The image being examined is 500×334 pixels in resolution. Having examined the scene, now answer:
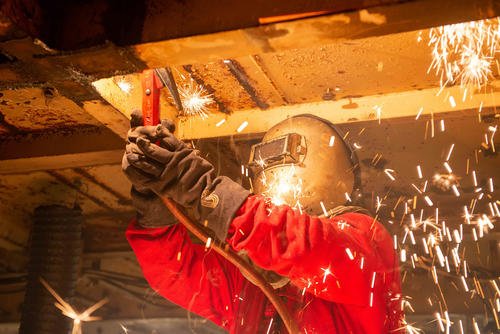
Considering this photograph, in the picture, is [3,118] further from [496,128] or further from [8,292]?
[496,128]

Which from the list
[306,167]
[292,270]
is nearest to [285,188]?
[306,167]

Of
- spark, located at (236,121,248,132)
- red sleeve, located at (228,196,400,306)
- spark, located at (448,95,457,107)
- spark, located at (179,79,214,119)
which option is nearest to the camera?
red sleeve, located at (228,196,400,306)

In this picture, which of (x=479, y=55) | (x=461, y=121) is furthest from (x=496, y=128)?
(x=479, y=55)

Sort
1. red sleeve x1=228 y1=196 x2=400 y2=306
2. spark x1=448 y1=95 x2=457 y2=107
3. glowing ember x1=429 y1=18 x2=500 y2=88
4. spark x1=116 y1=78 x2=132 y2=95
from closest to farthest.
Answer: red sleeve x1=228 y1=196 x2=400 y2=306 < glowing ember x1=429 y1=18 x2=500 y2=88 < spark x1=116 y1=78 x2=132 y2=95 < spark x1=448 y1=95 x2=457 y2=107

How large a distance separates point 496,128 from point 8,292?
4.71 meters

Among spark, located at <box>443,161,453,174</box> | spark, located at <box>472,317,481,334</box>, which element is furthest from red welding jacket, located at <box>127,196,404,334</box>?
spark, located at <box>472,317,481,334</box>

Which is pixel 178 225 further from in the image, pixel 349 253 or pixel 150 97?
pixel 349 253

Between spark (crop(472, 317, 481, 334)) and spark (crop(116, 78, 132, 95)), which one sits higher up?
spark (crop(116, 78, 132, 95))

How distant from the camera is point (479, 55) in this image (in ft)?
8.63

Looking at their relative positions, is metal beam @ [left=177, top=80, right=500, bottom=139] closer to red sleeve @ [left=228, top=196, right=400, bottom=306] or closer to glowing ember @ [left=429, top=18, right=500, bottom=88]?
glowing ember @ [left=429, top=18, right=500, bottom=88]

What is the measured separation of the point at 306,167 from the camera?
2869mm

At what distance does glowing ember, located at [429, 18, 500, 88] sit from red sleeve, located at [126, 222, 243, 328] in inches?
63.4

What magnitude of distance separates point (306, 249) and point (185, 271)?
1.03 m

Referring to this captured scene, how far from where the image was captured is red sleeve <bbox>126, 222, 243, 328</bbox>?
8.81 ft
